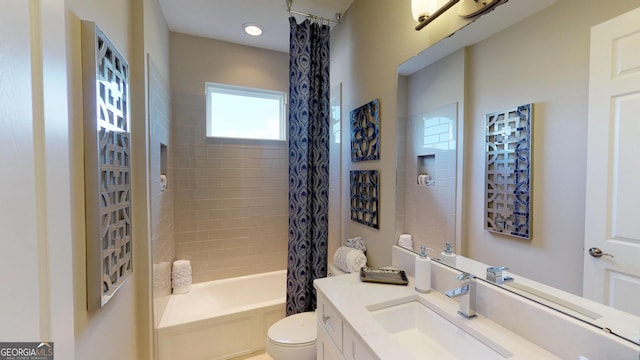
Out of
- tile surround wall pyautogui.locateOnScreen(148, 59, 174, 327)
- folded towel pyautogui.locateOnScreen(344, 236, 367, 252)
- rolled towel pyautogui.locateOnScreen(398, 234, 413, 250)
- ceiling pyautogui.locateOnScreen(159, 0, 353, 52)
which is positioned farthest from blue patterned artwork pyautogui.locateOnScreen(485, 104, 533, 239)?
tile surround wall pyautogui.locateOnScreen(148, 59, 174, 327)

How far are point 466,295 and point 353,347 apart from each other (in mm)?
490

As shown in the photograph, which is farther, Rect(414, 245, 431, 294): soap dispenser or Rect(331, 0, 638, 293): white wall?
Rect(414, 245, 431, 294): soap dispenser

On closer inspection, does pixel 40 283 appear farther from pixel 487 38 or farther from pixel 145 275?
pixel 487 38

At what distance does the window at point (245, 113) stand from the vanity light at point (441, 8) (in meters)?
1.89

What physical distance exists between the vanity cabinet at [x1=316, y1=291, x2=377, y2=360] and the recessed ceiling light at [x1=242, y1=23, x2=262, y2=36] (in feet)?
7.78

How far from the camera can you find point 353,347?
99cm

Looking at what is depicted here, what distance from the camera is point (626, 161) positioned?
671 millimetres

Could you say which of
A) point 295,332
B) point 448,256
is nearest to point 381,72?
point 448,256

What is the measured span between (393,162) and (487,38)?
2.50 ft

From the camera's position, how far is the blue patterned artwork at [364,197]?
5.86 ft

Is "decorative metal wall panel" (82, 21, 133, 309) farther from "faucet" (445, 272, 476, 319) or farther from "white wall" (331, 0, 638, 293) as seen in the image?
"white wall" (331, 0, 638, 293)

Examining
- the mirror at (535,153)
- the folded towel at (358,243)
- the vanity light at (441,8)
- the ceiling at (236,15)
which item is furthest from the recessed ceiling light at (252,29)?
the folded towel at (358,243)

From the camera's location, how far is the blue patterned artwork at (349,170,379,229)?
1.79 meters

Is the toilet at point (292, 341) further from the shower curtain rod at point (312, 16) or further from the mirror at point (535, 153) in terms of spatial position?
the shower curtain rod at point (312, 16)
